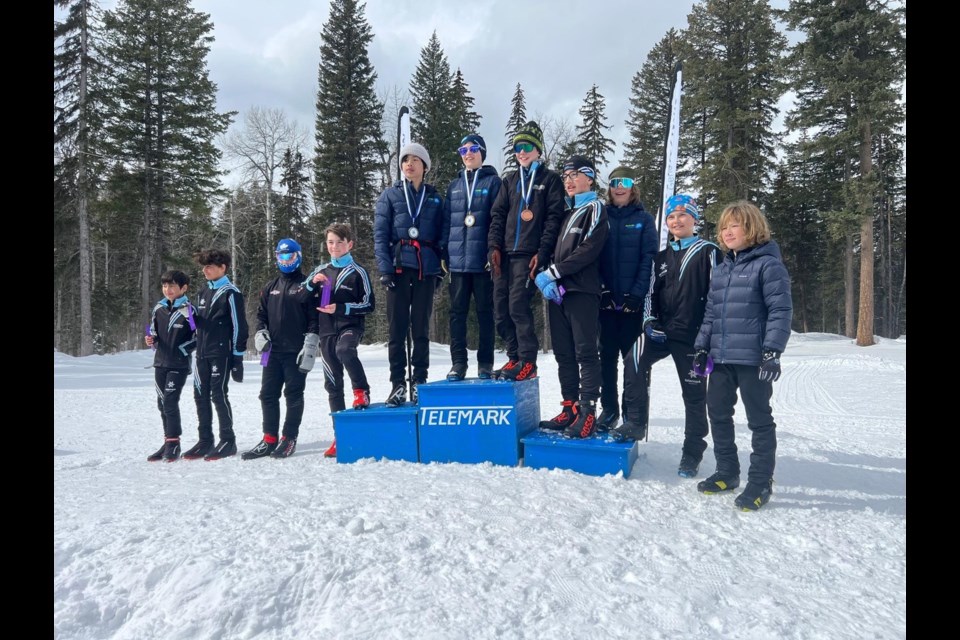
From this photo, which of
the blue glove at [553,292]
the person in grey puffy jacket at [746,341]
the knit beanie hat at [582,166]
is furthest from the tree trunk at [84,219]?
the person in grey puffy jacket at [746,341]

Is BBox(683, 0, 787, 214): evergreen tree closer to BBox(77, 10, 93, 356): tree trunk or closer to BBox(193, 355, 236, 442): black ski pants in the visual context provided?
BBox(193, 355, 236, 442): black ski pants

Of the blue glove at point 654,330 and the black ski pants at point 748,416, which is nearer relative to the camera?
the black ski pants at point 748,416

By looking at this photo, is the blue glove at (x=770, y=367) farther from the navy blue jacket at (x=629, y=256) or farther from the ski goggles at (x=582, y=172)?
the ski goggles at (x=582, y=172)

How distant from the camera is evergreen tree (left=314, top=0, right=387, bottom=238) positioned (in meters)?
27.3

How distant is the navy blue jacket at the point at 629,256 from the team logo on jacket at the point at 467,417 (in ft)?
5.37

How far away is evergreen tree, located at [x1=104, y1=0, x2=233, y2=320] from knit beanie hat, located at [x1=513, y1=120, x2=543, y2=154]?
20731mm

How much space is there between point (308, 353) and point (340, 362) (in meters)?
0.34

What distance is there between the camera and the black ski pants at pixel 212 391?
5.69 m

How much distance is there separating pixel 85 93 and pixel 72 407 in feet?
53.8

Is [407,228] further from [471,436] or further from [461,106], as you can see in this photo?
[461,106]

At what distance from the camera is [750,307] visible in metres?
3.76

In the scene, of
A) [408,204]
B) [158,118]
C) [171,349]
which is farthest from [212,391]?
[158,118]

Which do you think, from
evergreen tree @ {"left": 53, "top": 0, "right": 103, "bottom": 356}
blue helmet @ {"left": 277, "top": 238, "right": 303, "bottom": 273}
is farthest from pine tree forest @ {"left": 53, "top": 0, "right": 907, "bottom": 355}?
blue helmet @ {"left": 277, "top": 238, "right": 303, "bottom": 273}

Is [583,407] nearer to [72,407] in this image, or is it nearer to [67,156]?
[72,407]
